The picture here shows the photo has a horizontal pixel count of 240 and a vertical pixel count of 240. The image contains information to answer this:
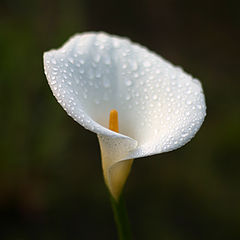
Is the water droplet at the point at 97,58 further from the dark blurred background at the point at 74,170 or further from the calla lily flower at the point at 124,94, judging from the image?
the dark blurred background at the point at 74,170

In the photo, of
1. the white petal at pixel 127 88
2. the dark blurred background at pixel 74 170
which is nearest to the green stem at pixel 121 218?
the white petal at pixel 127 88

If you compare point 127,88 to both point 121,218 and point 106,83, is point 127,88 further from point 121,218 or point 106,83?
point 121,218

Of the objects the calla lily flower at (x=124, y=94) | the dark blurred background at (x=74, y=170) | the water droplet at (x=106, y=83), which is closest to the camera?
the calla lily flower at (x=124, y=94)

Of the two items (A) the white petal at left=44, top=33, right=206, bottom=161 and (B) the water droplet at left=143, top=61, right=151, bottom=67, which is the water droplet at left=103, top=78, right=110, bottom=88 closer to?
(A) the white petal at left=44, top=33, right=206, bottom=161

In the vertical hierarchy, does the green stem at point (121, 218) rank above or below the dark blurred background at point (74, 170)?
above

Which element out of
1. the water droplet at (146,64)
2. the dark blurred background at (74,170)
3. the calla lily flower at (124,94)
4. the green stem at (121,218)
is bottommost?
the dark blurred background at (74,170)

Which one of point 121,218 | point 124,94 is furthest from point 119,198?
point 124,94

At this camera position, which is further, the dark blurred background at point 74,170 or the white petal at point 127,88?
the dark blurred background at point 74,170
